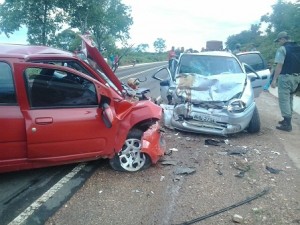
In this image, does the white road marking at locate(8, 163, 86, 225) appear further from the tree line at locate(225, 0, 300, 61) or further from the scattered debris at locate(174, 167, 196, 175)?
the tree line at locate(225, 0, 300, 61)

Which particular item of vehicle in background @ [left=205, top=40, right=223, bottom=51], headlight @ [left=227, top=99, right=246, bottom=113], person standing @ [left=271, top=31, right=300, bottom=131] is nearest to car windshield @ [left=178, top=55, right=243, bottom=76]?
person standing @ [left=271, top=31, right=300, bottom=131]

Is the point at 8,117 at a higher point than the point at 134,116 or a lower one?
higher

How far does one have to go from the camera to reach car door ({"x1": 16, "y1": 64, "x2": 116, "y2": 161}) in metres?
3.64

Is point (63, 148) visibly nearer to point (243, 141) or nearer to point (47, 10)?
point (243, 141)

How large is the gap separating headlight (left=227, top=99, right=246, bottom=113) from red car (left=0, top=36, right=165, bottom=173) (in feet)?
6.41

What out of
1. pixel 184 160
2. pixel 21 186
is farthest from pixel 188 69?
pixel 21 186

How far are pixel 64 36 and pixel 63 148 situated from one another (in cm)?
1806

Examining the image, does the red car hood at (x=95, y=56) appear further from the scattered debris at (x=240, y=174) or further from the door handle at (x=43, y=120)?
the scattered debris at (x=240, y=174)

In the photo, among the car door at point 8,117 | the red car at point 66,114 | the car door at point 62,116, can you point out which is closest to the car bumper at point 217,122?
the red car at point 66,114

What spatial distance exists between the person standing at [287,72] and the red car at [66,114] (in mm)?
3807

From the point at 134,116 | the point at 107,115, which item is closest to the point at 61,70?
the point at 107,115

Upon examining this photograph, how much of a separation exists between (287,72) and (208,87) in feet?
6.41

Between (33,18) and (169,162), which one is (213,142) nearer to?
(169,162)

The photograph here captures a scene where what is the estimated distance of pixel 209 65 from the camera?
24.2 feet
